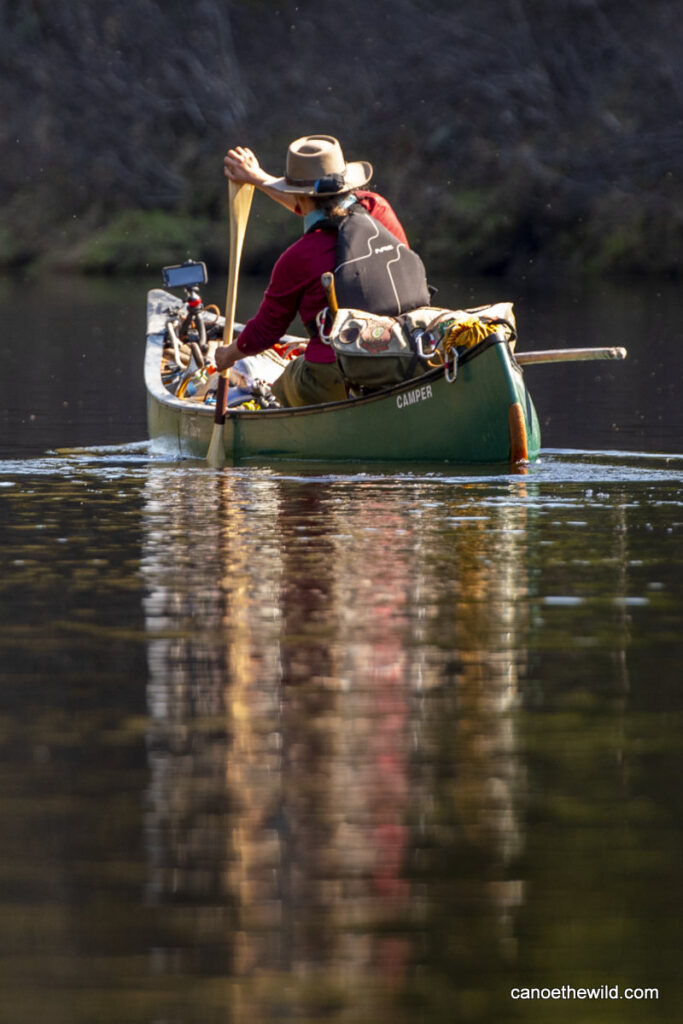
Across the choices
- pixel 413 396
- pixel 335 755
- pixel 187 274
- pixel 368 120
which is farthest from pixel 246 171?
pixel 368 120

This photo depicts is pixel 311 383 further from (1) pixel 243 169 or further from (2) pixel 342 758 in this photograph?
(2) pixel 342 758

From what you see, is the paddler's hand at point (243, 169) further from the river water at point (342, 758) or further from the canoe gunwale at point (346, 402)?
the river water at point (342, 758)

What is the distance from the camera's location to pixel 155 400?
14.1 metres

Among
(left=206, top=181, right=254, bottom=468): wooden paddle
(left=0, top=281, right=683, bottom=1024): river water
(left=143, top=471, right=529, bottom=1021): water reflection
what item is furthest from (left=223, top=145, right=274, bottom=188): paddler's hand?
(left=143, top=471, right=529, bottom=1021): water reflection

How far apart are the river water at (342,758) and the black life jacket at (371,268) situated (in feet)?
4.93

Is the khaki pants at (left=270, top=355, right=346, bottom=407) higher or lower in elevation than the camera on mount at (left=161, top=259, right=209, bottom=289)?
lower

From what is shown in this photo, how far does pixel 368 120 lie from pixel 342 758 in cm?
4665

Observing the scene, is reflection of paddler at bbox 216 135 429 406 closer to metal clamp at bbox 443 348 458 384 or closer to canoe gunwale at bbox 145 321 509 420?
canoe gunwale at bbox 145 321 509 420

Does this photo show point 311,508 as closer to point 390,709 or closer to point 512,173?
point 390,709

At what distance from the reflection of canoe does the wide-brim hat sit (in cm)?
122

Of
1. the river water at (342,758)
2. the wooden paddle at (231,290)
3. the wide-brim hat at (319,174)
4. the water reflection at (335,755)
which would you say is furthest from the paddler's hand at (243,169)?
the water reflection at (335,755)

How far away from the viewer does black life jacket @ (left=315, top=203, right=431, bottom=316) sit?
38.6 ft

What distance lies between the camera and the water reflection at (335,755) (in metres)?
4.19

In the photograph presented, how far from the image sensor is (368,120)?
50906 millimetres
